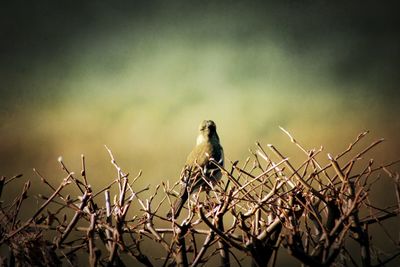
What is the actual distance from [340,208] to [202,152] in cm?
381

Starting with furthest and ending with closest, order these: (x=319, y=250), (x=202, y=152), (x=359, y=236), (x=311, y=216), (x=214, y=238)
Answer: (x=202, y=152)
(x=214, y=238)
(x=311, y=216)
(x=359, y=236)
(x=319, y=250)

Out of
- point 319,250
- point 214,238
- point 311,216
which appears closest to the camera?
point 319,250

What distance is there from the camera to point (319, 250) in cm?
173

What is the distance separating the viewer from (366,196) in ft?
5.81

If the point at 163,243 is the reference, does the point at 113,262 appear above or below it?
below

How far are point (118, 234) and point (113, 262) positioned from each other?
13 cm

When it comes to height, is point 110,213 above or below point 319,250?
above

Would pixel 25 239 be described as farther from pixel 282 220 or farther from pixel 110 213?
pixel 282 220

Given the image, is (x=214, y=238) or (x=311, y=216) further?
(x=214, y=238)

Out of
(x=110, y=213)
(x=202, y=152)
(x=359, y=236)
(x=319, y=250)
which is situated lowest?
(x=319, y=250)

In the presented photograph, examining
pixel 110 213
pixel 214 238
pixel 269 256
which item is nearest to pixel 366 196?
pixel 269 256

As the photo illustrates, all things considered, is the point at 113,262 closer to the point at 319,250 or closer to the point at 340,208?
the point at 319,250

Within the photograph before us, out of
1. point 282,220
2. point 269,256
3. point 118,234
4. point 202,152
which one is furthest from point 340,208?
point 202,152

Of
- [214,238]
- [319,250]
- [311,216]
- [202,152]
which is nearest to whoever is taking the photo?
[319,250]
